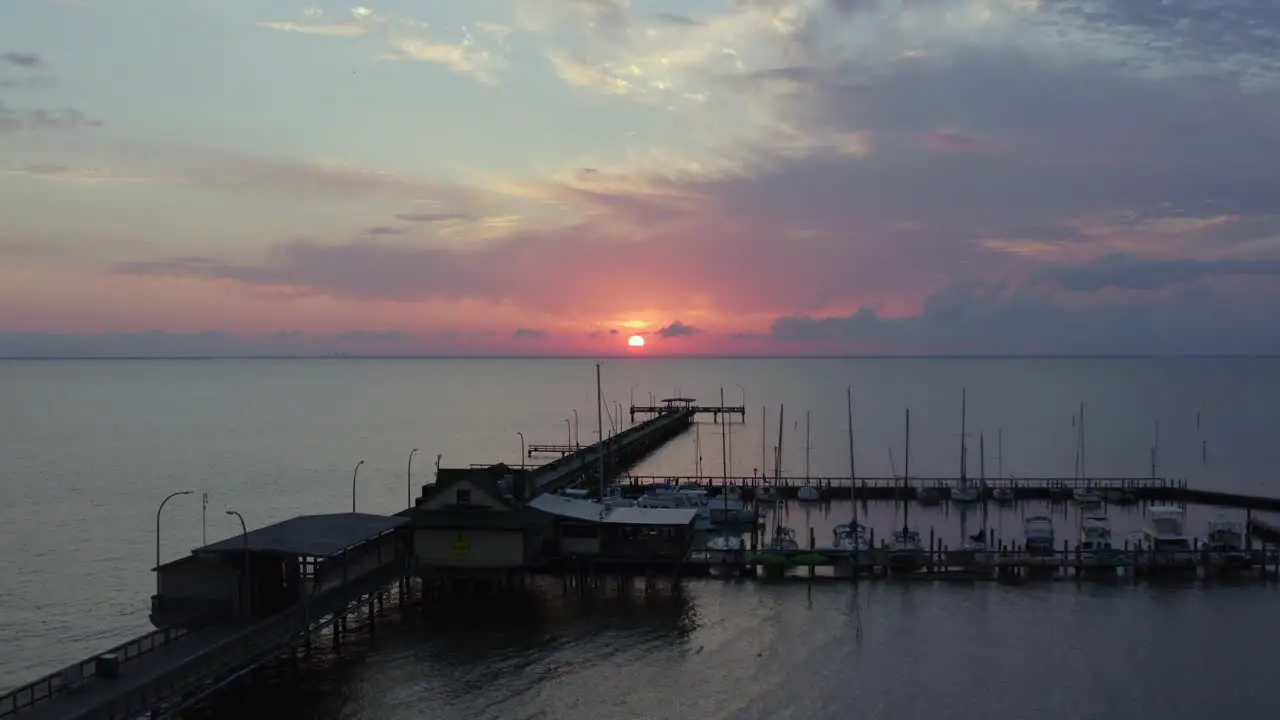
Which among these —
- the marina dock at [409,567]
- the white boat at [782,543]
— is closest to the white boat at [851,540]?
the marina dock at [409,567]

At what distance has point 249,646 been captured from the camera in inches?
1166

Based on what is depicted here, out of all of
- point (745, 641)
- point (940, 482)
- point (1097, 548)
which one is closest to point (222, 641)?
point (745, 641)

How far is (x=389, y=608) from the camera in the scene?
1677 inches

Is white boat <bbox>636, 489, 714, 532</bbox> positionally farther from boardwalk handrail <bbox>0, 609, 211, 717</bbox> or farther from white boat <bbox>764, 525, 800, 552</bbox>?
boardwalk handrail <bbox>0, 609, 211, 717</bbox>

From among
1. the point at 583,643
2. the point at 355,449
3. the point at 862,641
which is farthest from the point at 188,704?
the point at 355,449

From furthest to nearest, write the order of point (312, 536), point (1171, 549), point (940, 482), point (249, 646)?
point (940, 482), point (1171, 549), point (312, 536), point (249, 646)

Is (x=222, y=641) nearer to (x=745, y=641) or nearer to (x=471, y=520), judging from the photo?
(x=471, y=520)

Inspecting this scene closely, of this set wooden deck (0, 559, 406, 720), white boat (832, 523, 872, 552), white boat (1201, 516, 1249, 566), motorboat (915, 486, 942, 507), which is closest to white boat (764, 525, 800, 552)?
white boat (832, 523, 872, 552)

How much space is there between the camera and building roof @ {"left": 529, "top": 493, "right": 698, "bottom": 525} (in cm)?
4675

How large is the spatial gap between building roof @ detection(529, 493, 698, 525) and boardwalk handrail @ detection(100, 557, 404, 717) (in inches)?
384

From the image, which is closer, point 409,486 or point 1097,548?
point 1097,548

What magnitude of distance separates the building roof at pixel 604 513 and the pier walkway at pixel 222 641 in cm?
824

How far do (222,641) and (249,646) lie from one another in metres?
0.79

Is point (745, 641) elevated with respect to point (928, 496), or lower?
lower
